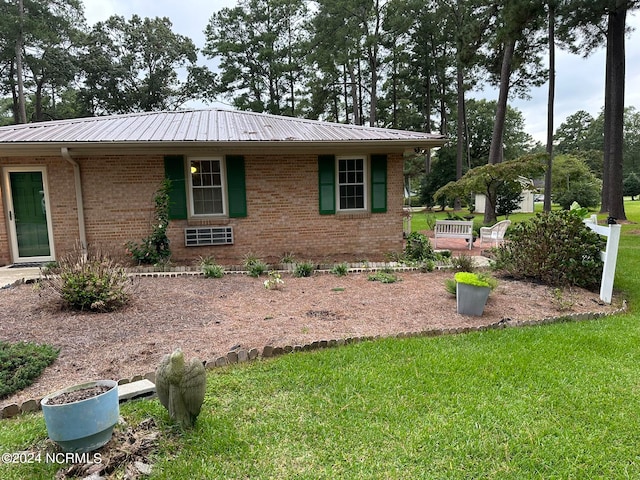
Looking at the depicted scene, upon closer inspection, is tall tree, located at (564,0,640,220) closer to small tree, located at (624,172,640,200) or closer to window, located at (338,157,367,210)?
window, located at (338,157,367,210)

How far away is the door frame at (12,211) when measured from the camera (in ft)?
25.3

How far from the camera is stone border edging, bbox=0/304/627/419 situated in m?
2.73

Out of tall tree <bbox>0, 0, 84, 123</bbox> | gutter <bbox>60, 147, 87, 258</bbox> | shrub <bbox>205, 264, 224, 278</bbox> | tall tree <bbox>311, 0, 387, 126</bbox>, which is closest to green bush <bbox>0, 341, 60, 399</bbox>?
shrub <bbox>205, 264, 224, 278</bbox>

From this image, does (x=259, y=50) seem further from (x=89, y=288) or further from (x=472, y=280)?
(x=472, y=280)

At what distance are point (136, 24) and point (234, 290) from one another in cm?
3109

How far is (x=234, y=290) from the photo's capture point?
5953 millimetres

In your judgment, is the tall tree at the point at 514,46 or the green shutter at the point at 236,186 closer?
the green shutter at the point at 236,186

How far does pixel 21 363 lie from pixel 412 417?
3297 millimetres

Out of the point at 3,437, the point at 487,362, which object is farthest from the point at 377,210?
the point at 3,437

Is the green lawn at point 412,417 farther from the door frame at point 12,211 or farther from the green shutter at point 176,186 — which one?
the door frame at point 12,211

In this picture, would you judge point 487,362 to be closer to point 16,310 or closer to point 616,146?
point 16,310

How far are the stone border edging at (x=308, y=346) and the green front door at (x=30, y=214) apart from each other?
652 centimetres

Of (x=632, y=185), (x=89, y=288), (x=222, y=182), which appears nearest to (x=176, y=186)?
(x=222, y=182)

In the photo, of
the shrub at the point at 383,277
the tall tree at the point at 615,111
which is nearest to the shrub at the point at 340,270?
the shrub at the point at 383,277
